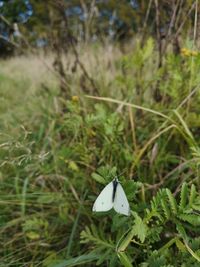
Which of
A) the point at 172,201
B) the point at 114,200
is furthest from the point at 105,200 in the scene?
the point at 172,201

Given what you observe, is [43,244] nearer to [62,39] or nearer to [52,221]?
[52,221]

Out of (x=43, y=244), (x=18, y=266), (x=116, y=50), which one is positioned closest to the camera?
(x=18, y=266)

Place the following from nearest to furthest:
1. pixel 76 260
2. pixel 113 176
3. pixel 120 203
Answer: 1. pixel 120 203
2. pixel 113 176
3. pixel 76 260

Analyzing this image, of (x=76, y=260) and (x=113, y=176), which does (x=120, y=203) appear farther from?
(x=76, y=260)

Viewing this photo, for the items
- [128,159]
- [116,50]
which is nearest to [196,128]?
[128,159]

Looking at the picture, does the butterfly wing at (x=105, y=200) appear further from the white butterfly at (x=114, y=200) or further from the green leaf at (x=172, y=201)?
the green leaf at (x=172, y=201)

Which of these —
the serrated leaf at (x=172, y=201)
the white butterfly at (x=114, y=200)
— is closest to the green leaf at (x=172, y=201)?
the serrated leaf at (x=172, y=201)

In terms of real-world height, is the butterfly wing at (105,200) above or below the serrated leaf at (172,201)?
above

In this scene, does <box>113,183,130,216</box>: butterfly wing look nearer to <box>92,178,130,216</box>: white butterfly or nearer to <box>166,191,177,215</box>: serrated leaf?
<box>92,178,130,216</box>: white butterfly
